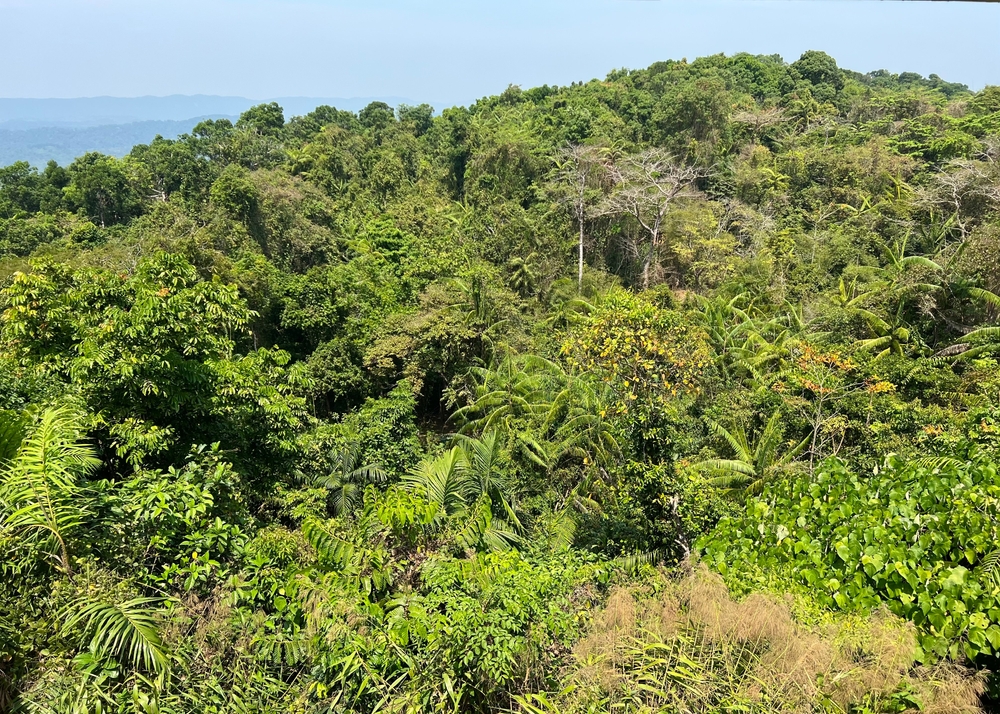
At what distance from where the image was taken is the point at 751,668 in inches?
135

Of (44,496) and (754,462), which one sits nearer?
(44,496)

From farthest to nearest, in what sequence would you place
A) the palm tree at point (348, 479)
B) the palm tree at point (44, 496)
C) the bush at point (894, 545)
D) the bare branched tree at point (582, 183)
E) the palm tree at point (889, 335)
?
the bare branched tree at point (582, 183) < the palm tree at point (889, 335) < the palm tree at point (348, 479) < the palm tree at point (44, 496) < the bush at point (894, 545)

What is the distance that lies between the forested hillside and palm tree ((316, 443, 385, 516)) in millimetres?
73

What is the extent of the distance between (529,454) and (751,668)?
24.1 feet

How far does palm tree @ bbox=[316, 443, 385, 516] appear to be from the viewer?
27.4ft

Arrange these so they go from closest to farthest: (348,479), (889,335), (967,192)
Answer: (348,479) → (889,335) → (967,192)

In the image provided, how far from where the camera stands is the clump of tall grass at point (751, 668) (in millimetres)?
3180

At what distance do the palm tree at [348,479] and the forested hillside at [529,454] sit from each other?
0.24 feet

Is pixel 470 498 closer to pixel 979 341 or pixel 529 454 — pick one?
pixel 529 454

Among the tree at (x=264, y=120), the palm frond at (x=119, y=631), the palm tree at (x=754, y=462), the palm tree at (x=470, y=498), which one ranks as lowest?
the palm tree at (x=754, y=462)

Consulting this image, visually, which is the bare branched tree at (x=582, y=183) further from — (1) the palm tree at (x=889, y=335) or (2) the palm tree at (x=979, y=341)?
(2) the palm tree at (x=979, y=341)

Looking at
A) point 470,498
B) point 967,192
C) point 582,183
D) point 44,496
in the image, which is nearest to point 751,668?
point 470,498

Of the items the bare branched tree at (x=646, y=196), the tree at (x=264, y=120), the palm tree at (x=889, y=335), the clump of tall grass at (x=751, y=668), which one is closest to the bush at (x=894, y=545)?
the clump of tall grass at (x=751, y=668)

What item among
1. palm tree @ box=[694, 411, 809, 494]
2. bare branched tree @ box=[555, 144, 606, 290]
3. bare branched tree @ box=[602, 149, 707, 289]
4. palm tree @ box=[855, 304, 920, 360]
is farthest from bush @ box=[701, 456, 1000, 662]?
bare branched tree @ box=[555, 144, 606, 290]
